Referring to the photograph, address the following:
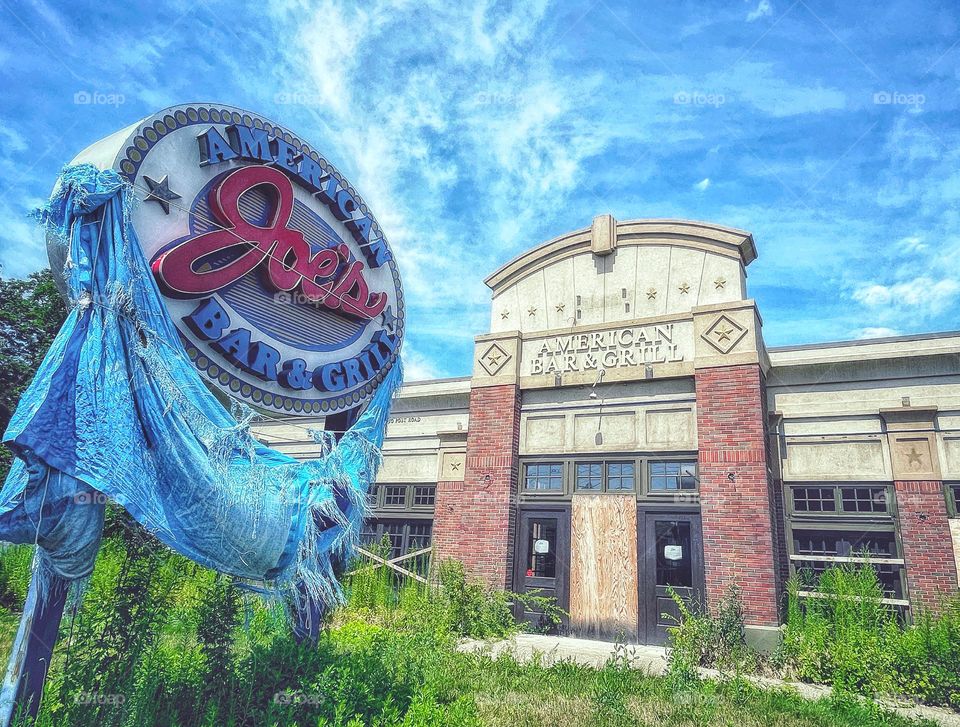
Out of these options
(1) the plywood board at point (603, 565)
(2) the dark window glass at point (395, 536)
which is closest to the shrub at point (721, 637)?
(1) the plywood board at point (603, 565)

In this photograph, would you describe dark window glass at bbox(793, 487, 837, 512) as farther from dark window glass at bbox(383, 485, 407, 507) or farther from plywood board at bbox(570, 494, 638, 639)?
dark window glass at bbox(383, 485, 407, 507)

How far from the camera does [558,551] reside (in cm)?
1198

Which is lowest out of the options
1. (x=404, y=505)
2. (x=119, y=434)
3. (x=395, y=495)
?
(x=119, y=434)

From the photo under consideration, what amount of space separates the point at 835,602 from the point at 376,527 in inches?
413

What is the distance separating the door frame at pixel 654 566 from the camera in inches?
423

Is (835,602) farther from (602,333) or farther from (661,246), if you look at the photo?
(661,246)

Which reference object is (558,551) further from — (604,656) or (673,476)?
(673,476)

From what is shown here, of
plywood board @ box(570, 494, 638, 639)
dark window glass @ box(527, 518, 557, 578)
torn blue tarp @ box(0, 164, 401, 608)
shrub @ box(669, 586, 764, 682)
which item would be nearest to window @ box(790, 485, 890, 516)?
shrub @ box(669, 586, 764, 682)

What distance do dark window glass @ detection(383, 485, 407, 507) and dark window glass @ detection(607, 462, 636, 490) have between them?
586 centimetres

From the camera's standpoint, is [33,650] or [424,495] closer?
[33,650]

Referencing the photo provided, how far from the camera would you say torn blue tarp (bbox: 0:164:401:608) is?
3678 mm

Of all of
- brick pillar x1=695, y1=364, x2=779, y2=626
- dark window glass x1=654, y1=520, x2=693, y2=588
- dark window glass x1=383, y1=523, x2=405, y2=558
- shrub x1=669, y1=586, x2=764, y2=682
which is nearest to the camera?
shrub x1=669, y1=586, x2=764, y2=682

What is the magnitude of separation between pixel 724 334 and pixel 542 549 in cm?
567

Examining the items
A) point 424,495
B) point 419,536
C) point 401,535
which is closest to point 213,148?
point 424,495
